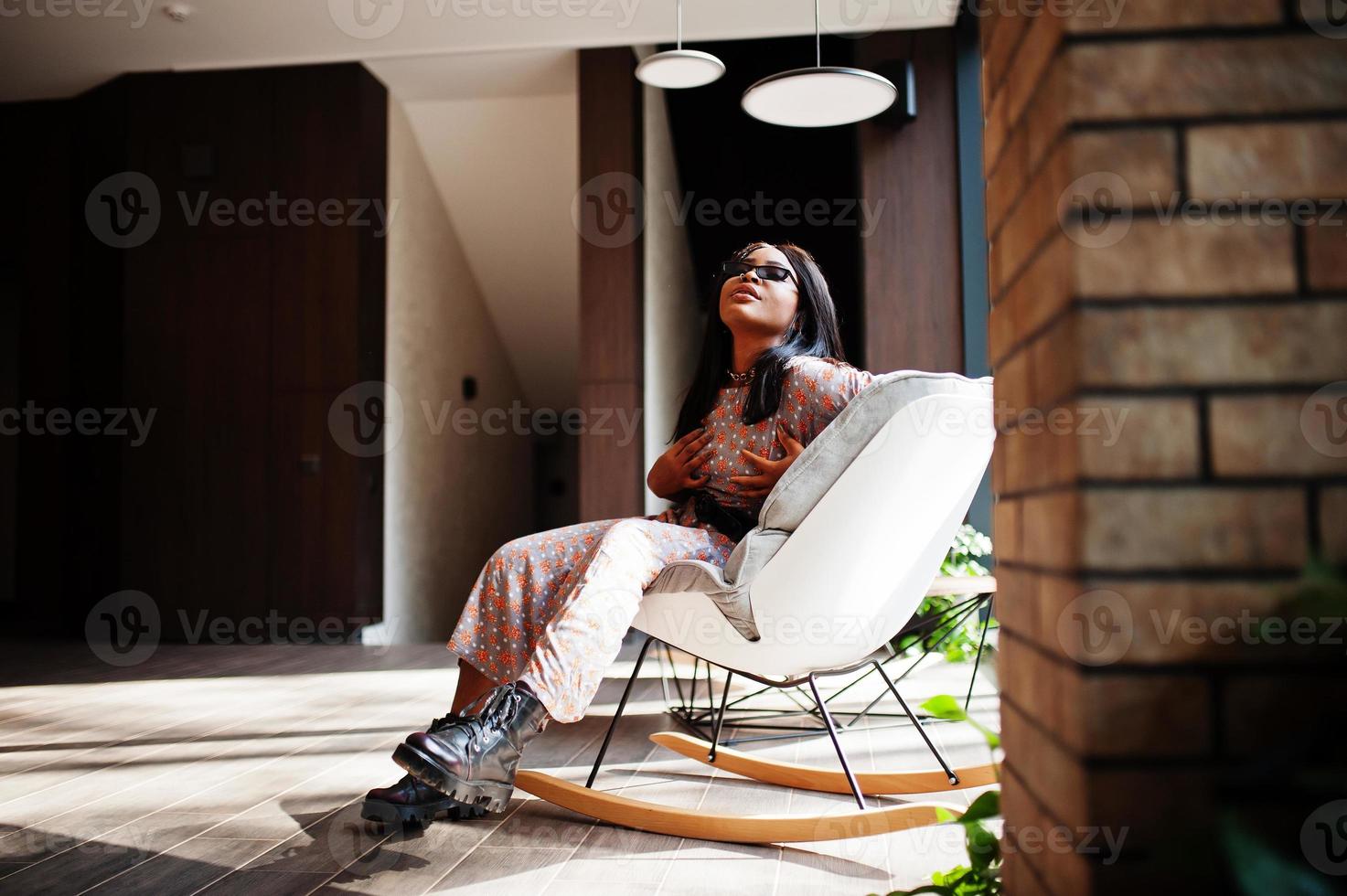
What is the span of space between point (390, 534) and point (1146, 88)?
4862 mm

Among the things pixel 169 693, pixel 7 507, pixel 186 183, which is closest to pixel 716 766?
pixel 169 693

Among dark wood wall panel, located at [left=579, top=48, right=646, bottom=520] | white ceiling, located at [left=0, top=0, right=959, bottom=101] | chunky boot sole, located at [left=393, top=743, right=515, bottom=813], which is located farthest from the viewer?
dark wood wall panel, located at [left=579, top=48, right=646, bottom=520]

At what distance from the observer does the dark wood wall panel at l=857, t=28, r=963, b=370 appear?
460 cm

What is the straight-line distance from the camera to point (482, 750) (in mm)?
1417

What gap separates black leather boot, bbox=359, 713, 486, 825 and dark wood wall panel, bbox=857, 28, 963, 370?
3378mm

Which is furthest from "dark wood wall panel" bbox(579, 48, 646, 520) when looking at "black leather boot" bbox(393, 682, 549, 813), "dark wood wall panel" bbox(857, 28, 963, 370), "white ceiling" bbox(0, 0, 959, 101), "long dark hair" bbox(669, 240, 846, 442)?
"black leather boot" bbox(393, 682, 549, 813)

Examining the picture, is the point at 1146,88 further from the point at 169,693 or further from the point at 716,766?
the point at 169,693

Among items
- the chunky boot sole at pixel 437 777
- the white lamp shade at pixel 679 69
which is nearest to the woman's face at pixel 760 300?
the chunky boot sole at pixel 437 777

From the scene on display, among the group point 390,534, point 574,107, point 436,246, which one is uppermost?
point 574,107

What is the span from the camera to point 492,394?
6.92m

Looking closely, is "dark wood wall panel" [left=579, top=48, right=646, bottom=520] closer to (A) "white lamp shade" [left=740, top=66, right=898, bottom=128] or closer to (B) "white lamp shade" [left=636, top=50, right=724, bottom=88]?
(B) "white lamp shade" [left=636, top=50, right=724, bottom=88]

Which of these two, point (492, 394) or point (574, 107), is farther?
point (492, 394)

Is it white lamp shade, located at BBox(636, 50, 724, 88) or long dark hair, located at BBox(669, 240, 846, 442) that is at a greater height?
white lamp shade, located at BBox(636, 50, 724, 88)

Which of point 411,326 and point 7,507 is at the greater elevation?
point 411,326
